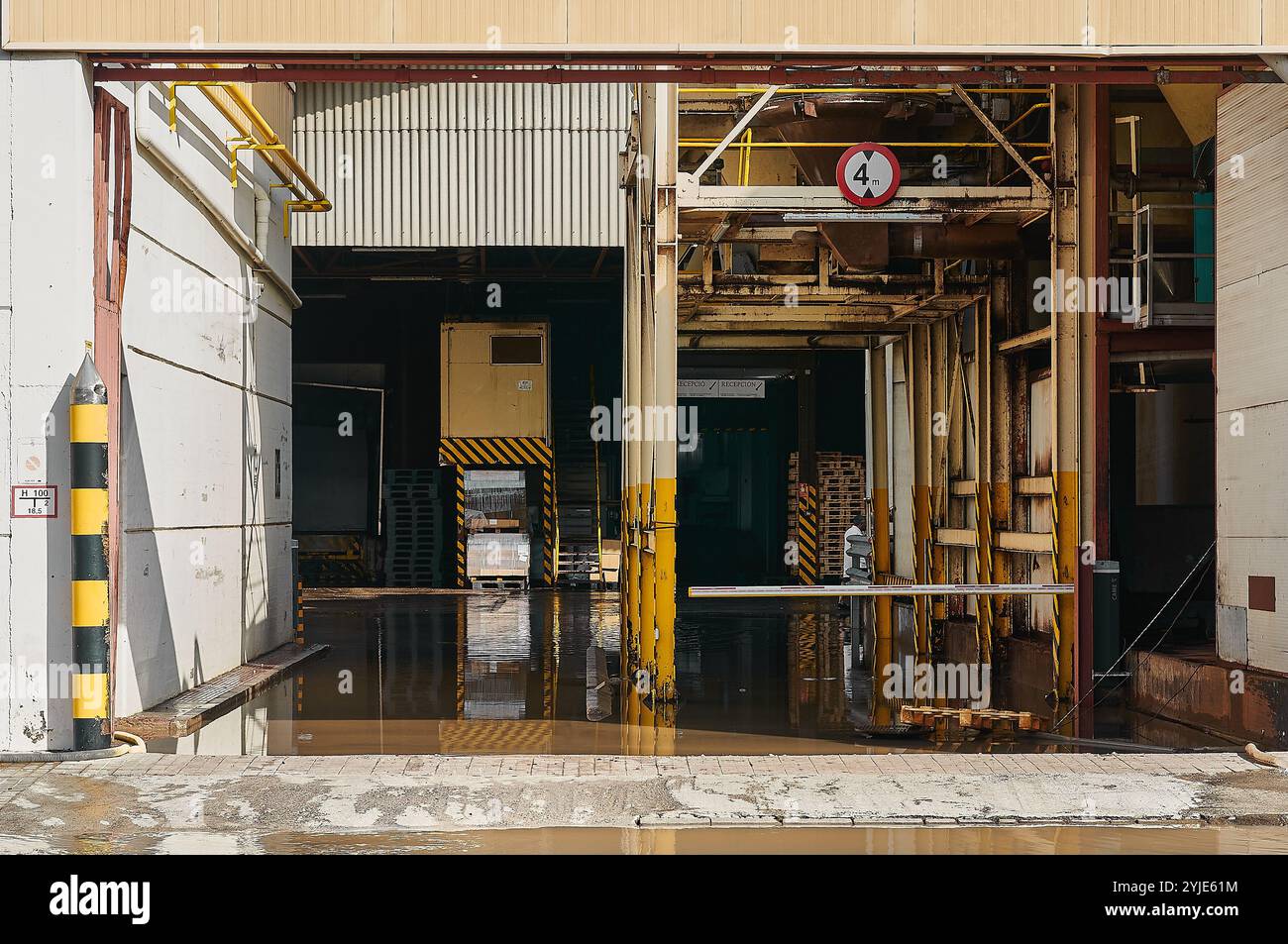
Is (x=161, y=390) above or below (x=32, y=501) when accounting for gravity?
above

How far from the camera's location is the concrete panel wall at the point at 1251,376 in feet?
29.6

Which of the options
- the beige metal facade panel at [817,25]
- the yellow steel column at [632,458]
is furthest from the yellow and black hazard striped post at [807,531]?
the beige metal facade panel at [817,25]

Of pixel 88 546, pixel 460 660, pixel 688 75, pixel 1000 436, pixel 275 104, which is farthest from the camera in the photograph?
pixel 275 104

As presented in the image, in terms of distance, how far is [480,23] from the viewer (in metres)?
7.39

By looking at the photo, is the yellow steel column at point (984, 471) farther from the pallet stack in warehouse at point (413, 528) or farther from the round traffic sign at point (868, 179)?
the pallet stack in warehouse at point (413, 528)

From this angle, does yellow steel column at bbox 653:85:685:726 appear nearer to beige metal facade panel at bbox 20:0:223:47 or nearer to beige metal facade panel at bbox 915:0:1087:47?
beige metal facade panel at bbox 915:0:1087:47

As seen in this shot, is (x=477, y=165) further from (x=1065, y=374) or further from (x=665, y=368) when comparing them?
(x=1065, y=374)

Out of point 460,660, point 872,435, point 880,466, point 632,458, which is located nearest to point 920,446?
point 880,466

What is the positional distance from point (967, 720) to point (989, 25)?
5132 millimetres

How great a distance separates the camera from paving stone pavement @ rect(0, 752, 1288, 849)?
245 inches

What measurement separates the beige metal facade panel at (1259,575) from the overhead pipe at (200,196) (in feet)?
27.3

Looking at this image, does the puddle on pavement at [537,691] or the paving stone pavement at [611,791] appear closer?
the paving stone pavement at [611,791]

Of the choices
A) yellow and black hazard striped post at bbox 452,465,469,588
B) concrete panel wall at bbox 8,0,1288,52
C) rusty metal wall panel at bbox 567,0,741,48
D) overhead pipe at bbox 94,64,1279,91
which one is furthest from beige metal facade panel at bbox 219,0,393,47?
yellow and black hazard striped post at bbox 452,465,469,588

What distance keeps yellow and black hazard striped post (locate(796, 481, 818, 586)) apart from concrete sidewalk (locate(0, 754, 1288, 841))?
761 inches
